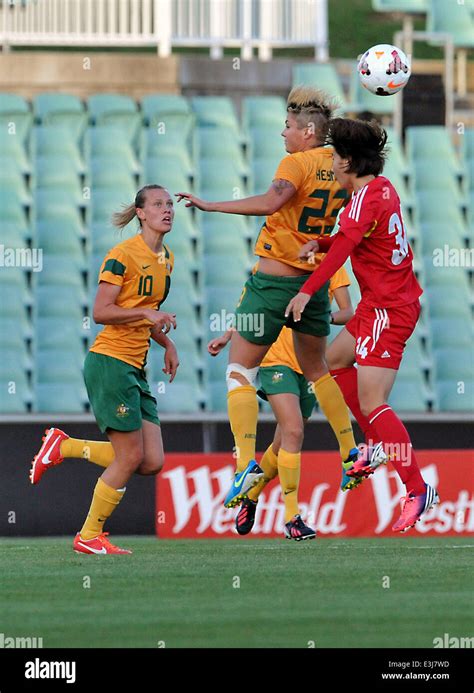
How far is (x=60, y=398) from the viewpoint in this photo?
14820mm

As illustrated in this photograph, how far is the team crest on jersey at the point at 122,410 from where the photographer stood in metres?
8.24

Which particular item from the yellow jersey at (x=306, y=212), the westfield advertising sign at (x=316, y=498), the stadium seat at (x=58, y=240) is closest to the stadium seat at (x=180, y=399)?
the westfield advertising sign at (x=316, y=498)

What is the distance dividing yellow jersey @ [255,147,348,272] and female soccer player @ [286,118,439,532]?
33cm

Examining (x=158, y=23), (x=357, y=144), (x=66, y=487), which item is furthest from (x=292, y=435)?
(x=158, y=23)

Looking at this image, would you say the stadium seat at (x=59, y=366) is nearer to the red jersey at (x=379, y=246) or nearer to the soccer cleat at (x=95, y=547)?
the soccer cleat at (x=95, y=547)

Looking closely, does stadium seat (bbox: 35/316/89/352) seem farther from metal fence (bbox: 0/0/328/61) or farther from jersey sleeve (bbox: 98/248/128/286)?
jersey sleeve (bbox: 98/248/128/286)

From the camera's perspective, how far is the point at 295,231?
325 inches

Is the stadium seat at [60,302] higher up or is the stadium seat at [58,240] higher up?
the stadium seat at [58,240]

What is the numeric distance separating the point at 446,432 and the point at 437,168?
422 cm

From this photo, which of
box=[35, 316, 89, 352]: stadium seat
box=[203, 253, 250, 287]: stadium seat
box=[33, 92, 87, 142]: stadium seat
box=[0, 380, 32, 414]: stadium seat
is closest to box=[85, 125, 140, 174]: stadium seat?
box=[33, 92, 87, 142]: stadium seat

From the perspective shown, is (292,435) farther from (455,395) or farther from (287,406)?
(455,395)

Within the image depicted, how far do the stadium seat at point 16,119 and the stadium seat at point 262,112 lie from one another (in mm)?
2555

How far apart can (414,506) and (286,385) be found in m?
2.13
